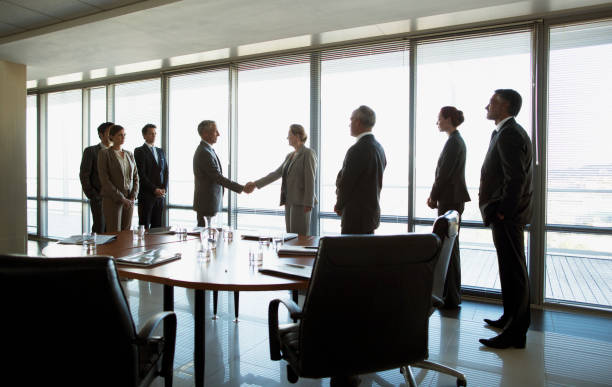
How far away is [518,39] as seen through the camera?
4.25 meters

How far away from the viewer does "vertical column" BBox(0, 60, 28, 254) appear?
6.38 meters

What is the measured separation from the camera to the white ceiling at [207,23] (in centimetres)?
393

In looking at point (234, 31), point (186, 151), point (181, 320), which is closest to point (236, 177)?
point (186, 151)

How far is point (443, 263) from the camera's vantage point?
2.21m

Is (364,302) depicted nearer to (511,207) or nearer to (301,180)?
(511,207)

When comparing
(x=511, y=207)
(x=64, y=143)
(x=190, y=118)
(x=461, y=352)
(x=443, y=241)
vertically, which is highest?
(x=190, y=118)

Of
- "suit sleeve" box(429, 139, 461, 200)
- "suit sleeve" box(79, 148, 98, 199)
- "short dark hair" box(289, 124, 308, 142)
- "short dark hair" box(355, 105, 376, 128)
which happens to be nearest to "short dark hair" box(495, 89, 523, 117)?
"suit sleeve" box(429, 139, 461, 200)

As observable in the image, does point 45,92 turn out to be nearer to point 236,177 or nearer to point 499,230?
point 236,177

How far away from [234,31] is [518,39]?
9.97 ft

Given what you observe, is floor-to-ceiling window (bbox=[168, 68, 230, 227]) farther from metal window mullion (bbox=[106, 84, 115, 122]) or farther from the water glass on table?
the water glass on table

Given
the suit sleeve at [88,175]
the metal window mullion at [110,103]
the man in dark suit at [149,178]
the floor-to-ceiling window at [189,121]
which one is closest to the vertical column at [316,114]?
the floor-to-ceiling window at [189,121]

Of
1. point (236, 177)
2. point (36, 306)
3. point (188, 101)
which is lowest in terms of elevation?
point (36, 306)

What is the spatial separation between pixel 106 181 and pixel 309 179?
2.34 metres

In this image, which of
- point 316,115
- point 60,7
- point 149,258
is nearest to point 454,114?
point 316,115
